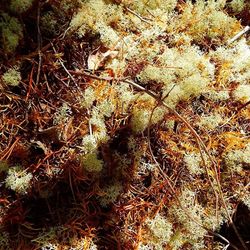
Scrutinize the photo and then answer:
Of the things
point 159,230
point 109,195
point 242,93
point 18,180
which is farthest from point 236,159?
point 18,180

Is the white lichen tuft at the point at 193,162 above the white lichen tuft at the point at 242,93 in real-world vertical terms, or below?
below

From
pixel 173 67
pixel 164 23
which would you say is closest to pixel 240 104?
pixel 173 67

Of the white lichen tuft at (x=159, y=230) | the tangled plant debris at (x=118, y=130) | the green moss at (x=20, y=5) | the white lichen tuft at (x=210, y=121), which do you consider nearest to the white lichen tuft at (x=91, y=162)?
the tangled plant debris at (x=118, y=130)

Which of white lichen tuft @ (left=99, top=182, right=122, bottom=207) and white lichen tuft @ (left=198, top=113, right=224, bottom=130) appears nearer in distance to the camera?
white lichen tuft @ (left=99, top=182, right=122, bottom=207)

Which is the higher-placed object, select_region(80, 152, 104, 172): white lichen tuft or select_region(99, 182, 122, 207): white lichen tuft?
select_region(80, 152, 104, 172): white lichen tuft

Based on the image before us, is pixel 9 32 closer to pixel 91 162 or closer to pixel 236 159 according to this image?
pixel 91 162

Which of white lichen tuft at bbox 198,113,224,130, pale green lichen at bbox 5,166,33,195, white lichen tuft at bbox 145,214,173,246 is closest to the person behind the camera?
pale green lichen at bbox 5,166,33,195

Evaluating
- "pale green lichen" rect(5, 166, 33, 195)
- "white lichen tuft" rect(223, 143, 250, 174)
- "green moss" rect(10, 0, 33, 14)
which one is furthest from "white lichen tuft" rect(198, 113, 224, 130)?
"green moss" rect(10, 0, 33, 14)

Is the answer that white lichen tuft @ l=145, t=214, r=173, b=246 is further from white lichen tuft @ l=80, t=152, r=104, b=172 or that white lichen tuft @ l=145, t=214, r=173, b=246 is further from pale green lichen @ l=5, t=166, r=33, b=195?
pale green lichen @ l=5, t=166, r=33, b=195

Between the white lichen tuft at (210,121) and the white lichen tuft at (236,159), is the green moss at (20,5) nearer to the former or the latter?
the white lichen tuft at (210,121)
